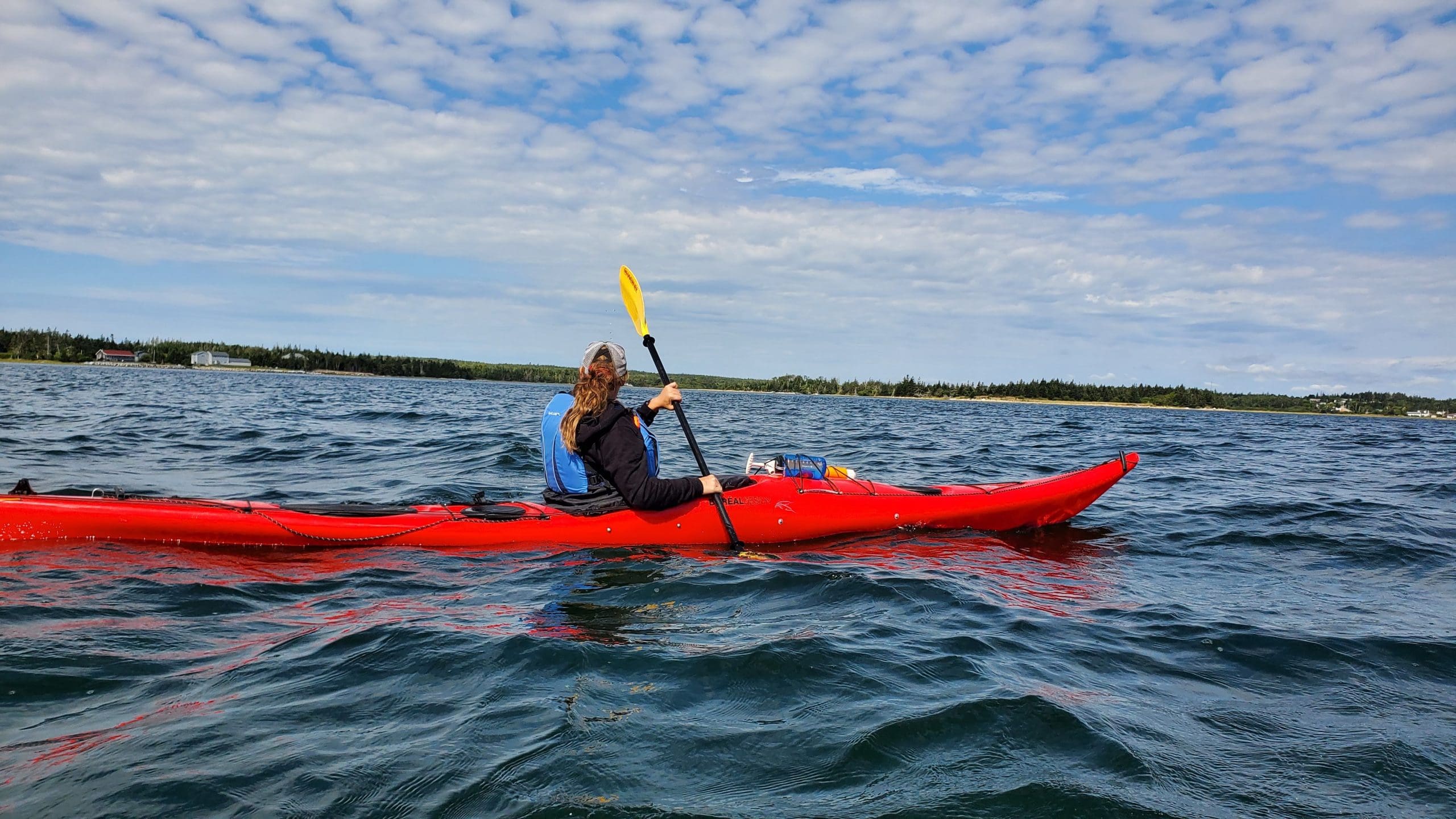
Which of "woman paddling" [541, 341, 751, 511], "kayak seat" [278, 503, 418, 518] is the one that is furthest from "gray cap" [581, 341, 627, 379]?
"kayak seat" [278, 503, 418, 518]

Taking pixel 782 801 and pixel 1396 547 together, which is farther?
pixel 1396 547

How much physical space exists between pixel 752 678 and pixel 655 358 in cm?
465

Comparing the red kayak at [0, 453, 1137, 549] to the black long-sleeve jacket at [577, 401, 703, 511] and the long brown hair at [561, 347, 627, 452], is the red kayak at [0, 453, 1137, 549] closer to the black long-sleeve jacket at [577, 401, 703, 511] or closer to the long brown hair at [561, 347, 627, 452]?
the black long-sleeve jacket at [577, 401, 703, 511]

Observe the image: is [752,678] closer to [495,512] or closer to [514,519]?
[514,519]

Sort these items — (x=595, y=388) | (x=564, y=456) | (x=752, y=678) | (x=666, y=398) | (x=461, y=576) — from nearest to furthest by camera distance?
(x=752, y=678) → (x=461, y=576) → (x=595, y=388) → (x=564, y=456) → (x=666, y=398)

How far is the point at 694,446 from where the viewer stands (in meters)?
7.08

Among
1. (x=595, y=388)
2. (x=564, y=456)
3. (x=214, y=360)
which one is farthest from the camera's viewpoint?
(x=214, y=360)

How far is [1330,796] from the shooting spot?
287 centimetres

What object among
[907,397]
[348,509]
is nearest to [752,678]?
[348,509]

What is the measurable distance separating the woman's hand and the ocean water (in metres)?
1.15

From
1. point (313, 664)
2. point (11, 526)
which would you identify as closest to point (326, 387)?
point (11, 526)

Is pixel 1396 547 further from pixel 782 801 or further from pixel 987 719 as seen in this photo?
pixel 782 801

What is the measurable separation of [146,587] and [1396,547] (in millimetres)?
9835

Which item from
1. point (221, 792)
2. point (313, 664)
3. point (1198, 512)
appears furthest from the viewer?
point (1198, 512)
